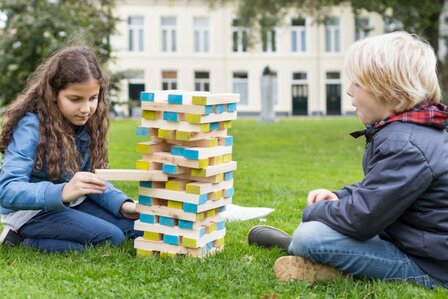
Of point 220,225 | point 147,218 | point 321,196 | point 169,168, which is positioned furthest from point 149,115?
point 321,196

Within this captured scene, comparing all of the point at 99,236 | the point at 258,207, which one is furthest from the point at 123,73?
the point at 99,236

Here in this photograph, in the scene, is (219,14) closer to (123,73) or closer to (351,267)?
(123,73)

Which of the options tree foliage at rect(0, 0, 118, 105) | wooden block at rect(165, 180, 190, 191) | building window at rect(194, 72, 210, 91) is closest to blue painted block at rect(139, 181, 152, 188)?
wooden block at rect(165, 180, 190, 191)

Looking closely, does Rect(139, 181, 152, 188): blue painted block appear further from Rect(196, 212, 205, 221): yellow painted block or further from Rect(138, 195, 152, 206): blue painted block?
Rect(196, 212, 205, 221): yellow painted block

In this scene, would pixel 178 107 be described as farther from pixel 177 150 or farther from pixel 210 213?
pixel 210 213

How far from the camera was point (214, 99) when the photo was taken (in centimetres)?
374

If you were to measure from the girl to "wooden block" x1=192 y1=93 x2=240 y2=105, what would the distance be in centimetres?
75

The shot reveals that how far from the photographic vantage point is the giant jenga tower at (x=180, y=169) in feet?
12.1

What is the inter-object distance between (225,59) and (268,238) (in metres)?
36.1

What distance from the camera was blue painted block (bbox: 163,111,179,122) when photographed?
12.1 ft

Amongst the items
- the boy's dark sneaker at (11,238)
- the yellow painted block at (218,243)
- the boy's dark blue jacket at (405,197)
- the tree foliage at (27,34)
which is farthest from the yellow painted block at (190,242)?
the tree foliage at (27,34)

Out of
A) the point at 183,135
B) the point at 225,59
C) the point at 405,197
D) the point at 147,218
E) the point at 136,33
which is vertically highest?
the point at 136,33

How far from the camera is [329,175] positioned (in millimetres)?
8812

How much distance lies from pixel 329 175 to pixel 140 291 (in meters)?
5.87
